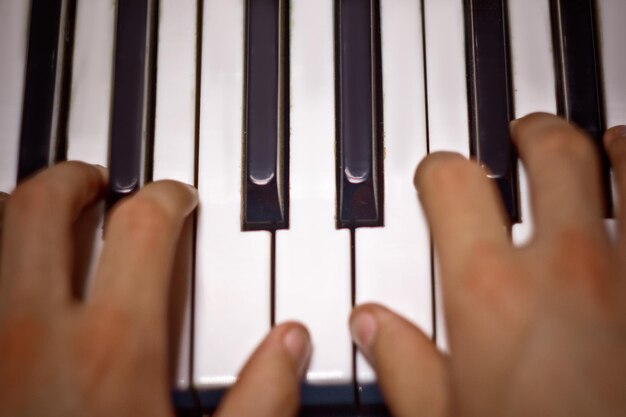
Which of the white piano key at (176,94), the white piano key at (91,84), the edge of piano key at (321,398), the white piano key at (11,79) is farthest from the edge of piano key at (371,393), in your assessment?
the white piano key at (11,79)

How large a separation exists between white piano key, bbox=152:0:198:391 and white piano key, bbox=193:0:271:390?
1cm

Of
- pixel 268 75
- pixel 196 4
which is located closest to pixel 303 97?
pixel 268 75

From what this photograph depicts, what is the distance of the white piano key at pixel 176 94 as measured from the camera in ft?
2.23

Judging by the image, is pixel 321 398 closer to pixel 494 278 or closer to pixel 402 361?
pixel 402 361

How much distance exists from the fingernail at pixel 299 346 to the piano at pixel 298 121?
0.5 inches

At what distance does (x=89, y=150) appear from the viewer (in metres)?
0.69

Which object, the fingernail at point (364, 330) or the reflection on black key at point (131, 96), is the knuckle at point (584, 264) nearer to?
the fingernail at point (364, 330)

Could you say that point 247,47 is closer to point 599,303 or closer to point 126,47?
point 126,47

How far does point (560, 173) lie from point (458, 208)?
0.11 m

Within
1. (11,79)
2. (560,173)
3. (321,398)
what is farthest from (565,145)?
(11,79)

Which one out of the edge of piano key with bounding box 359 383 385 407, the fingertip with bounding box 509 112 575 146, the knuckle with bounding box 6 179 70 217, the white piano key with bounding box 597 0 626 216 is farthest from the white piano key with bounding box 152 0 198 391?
the white piano key with bounding box 597 0 626 216

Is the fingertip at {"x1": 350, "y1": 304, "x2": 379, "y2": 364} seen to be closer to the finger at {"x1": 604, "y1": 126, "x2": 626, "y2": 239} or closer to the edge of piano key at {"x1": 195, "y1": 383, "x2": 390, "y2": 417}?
the edge of piano key at {"x1": 195, "y1": 383, "x2": 390, "y2": 417}

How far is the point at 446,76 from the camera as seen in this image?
2.24 feet

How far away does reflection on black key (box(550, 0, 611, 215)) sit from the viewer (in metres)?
0.67
